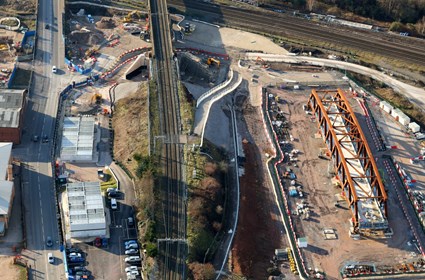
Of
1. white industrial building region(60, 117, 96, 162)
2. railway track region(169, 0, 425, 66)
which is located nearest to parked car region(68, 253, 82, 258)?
white industrial building region(60, 117, 96, 162)

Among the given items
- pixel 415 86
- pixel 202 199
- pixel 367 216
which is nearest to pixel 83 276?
pixel 202 199

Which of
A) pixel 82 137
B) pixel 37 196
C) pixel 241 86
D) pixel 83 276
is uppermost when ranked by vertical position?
pixel 241 86

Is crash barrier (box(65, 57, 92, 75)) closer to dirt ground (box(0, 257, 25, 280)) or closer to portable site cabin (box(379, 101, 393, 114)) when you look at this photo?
dirt ground (box(0, 257, 25, 280))

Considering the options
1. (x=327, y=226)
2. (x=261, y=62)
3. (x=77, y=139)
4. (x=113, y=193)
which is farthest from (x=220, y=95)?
(x=327, y=226)

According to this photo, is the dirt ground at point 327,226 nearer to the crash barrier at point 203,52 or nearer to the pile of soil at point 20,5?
the crash barrier at point 203,52

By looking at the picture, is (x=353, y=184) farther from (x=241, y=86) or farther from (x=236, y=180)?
(x=241, y=86)
